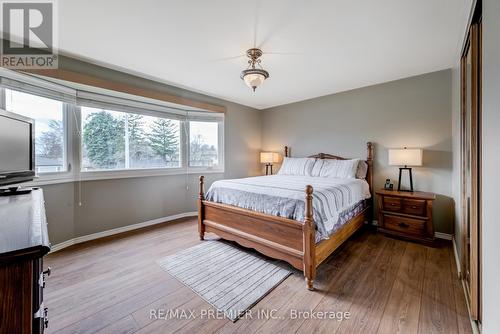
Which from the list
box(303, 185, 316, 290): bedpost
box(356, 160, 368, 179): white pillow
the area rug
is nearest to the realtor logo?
the area rug

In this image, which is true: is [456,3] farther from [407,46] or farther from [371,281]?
[371,281]

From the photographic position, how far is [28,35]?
7.37ft

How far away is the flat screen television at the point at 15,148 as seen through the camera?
4.79 feet

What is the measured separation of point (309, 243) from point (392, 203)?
5.98ft

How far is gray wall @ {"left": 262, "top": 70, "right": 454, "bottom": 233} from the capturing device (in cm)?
303

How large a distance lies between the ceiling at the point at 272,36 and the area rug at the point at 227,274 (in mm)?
2396

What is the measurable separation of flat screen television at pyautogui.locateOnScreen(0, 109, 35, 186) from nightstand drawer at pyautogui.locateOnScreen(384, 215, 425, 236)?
13.2 ft

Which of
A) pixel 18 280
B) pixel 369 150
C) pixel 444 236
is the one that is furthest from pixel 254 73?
pixel 444 236

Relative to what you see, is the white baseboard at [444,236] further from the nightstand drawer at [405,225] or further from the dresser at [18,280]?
the dresser at [18,280]

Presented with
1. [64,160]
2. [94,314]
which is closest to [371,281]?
[94,314]

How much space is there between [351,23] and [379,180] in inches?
99.6

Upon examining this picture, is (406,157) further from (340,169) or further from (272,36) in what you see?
(272,36)

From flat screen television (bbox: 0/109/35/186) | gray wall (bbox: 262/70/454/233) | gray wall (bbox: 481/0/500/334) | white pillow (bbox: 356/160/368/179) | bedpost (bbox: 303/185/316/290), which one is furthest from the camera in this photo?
white pillow (bbox: 356/160/368/179)

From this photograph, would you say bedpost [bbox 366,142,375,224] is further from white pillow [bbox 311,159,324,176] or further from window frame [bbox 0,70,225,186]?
window frame [bbox 0,70,225,186]
